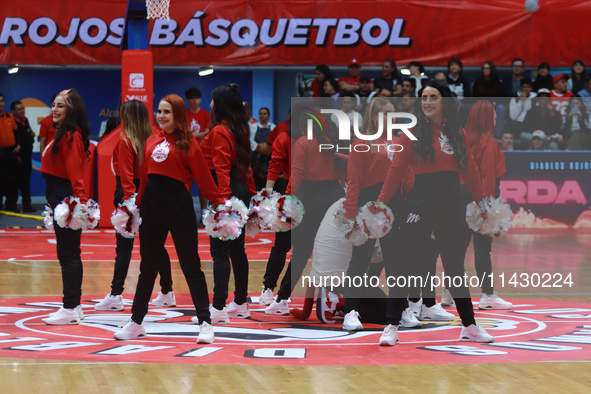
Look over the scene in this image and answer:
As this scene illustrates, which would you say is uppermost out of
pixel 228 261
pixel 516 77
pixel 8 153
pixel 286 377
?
pixel 516 77

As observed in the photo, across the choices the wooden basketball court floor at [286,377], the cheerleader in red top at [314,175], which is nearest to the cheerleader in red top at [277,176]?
the cheerleader in red top at [314,175]

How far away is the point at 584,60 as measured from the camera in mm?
19719

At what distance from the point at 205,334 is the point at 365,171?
193 cm

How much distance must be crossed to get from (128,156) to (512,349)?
3792 mm

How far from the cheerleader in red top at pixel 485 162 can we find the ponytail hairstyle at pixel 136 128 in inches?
120

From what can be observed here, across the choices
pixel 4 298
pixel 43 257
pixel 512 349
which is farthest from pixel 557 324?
pixel 43 257

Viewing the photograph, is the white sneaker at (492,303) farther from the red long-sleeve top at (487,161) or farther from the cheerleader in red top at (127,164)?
the cheerleader in red top at (127,164)

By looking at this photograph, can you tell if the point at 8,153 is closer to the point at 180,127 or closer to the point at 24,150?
the point at 24,150

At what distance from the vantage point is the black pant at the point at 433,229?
712cm

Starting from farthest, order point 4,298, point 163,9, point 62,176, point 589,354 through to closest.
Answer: point 163,9 → point 4,298 → point 62,176 → point 589,354

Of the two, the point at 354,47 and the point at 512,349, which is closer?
the point at 512,349

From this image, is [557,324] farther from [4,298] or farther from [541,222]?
[541,222]

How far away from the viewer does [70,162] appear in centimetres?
810

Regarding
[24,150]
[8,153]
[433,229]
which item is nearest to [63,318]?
[433,229]
